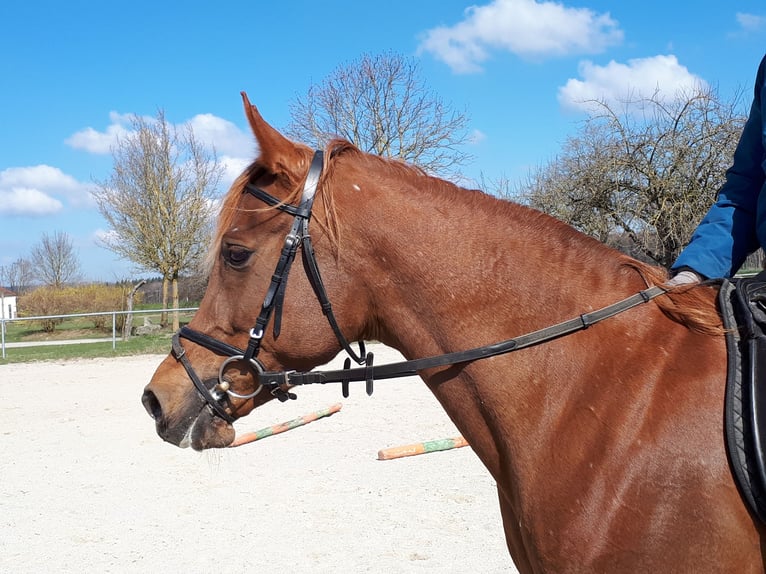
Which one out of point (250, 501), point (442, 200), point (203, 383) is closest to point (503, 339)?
point (442, 200)

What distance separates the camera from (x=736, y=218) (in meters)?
2.32

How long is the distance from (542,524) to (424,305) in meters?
0.81

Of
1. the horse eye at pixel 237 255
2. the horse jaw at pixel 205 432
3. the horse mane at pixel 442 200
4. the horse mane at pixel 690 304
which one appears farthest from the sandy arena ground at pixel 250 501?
the horse mane at pixel 690 304

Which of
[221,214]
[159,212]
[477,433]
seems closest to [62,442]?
[221,214]

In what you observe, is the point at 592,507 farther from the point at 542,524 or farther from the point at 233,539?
the point at 233,539

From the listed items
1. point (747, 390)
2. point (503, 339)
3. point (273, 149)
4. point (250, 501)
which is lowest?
point (250, 501)

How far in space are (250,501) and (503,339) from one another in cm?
421

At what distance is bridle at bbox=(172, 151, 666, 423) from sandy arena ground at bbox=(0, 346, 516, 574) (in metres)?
0.87

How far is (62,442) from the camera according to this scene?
7.68 metres

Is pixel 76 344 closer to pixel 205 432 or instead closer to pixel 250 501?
pixel 250 501

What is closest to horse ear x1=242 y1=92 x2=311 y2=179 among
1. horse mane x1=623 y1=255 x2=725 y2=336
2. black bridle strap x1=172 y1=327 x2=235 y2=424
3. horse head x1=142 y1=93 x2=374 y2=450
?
horse head x1=142 y1=93 x2=374 y2=450

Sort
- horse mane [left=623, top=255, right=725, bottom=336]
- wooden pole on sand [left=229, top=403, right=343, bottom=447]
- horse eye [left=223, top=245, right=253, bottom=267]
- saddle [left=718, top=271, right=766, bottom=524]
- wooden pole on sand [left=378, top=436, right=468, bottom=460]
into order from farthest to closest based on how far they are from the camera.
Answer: wooden pole on sand [left=229, top=403, right=343, bottom=447], wooden pole on sand [left=378, top=436, right=468, bottom=460], horse eye [left=223, top=245, right=253, bottom=267], horse mane [left=623, top=255, right=725, bottom=336], saddle [left=718, top=271, right=766, bottom=524]

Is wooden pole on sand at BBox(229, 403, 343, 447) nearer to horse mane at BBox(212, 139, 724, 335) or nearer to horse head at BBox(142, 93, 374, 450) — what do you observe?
horse head at BBox(142, 93, 374, 450)

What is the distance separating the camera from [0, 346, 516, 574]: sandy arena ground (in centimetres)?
429
